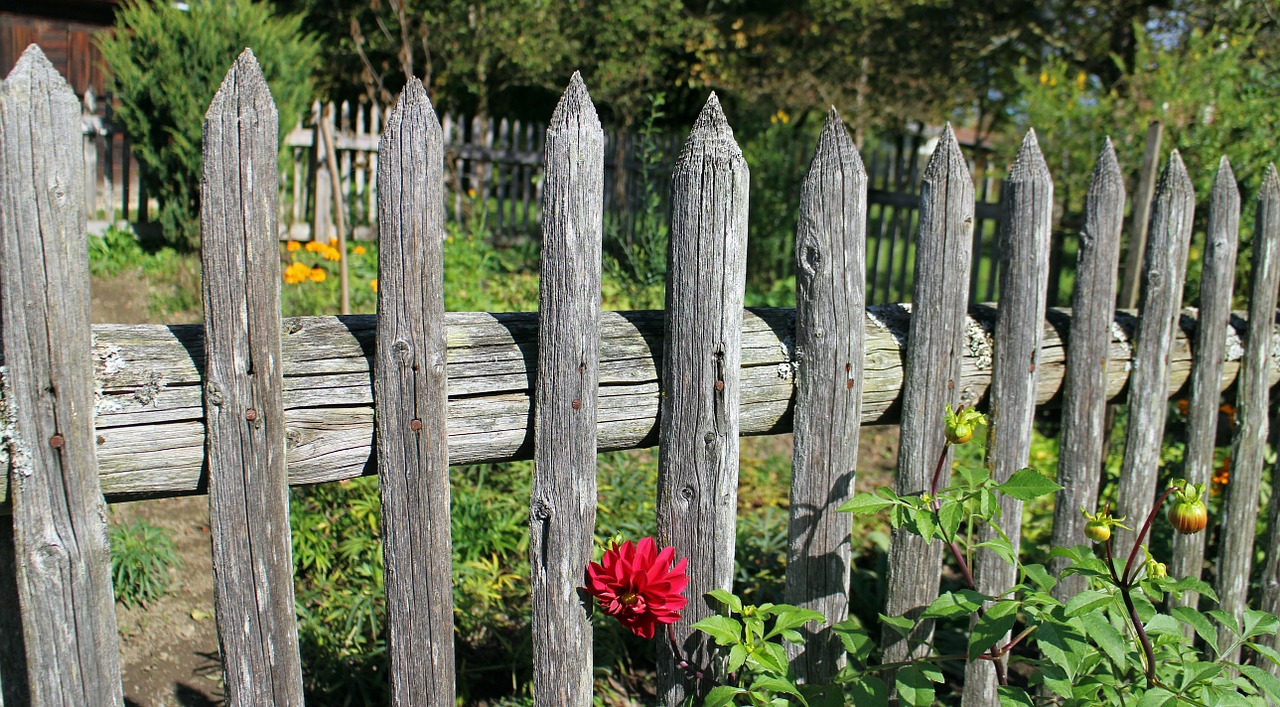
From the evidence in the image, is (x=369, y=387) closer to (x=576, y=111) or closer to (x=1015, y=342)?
(x=576, y=111)

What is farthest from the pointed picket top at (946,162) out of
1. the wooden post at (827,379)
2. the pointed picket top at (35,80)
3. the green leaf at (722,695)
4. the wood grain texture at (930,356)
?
the pointed picket top at (35,80)

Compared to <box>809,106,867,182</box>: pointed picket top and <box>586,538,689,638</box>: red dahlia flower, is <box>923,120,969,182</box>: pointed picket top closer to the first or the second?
<box>809,106,867,182</box>: pointed picket top

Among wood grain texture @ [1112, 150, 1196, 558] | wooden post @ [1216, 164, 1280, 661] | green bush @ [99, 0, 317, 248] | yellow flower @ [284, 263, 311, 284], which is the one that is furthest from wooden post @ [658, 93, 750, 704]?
green bush @ [99, 0, 317, 248]

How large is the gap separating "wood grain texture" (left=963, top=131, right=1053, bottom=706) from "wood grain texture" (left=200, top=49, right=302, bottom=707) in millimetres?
1395

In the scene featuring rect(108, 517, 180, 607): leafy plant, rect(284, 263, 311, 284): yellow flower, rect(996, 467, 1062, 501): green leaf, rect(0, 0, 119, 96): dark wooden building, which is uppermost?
rect(0, 0, 119, 96): dark wooden building

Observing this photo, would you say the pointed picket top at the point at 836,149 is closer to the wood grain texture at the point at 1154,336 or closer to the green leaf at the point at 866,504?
the green leaf at the point at 866,504

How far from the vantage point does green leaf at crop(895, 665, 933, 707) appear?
5.42 feet

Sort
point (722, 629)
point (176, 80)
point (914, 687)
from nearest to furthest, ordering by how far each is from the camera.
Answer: point (722, 629) < point (914, 687) < point (176, 80)

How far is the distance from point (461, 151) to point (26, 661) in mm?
7822

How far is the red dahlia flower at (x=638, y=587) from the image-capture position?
154cm

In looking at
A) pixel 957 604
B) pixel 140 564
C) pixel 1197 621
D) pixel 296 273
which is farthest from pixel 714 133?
pixel 296 273

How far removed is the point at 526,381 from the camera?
5.14ft

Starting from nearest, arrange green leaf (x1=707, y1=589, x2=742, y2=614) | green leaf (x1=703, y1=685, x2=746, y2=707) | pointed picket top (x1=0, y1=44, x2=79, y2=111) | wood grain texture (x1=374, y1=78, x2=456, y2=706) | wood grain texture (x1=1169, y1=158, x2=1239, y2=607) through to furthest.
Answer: pointed picket top (x1=0, y1=44, x2=79, y2=111) < wood grain texture (x1=374, y1=78, x2=456, y2=706) < green leaf (x1=703, y1=685, x2=746, y2=707) < green leaf (x1=707, y1=589, x2=742, y2=614) < wood grain texture (x1=1169, y1=158, x2=1239, y2=607)

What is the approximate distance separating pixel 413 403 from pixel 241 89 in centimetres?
52
